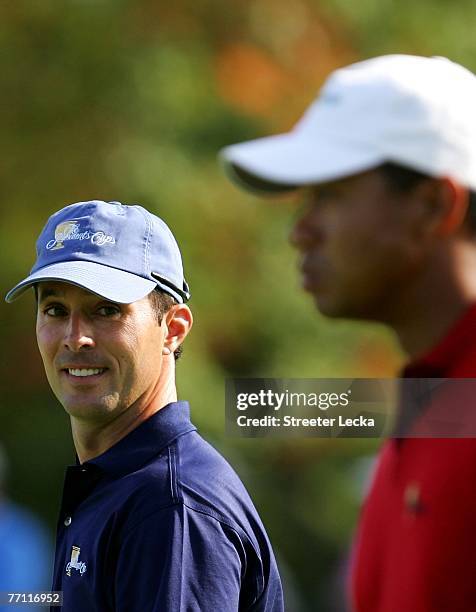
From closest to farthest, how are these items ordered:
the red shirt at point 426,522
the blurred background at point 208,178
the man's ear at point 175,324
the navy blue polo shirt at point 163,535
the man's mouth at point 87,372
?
the red shirt at point 426,522 → the navy blue polo shirt at point 163,535 → the man's mouth at point 87,372 → the man's ear at point 175,324 → the blurred background at point 208,178

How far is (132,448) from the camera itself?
2250 millimetres

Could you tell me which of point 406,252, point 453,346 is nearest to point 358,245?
point 406,252

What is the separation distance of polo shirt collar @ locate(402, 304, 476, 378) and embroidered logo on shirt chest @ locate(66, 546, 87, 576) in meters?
0.87

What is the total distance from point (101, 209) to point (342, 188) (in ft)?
3.27

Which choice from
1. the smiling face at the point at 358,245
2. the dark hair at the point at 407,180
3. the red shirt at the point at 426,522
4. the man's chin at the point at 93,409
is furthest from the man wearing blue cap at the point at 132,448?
the dark hair at the point at 407,180

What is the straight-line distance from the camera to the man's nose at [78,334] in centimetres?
235

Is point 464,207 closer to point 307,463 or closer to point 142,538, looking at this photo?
point 142,538

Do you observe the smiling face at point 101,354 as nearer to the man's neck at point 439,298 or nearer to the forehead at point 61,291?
the forehead at point 61,291

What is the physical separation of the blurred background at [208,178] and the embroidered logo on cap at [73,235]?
141 inches

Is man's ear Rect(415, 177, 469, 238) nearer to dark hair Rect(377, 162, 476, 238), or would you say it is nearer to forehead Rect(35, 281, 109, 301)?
dark hair Rect(377, 162, 476, 238)

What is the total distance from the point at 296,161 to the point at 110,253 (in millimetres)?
912

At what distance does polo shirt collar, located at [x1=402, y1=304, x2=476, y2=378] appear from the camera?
1.47 m

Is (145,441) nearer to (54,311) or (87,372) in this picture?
(87,372)

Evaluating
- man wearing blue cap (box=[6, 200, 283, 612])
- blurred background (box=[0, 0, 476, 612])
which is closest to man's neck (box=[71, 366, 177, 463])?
man wearing blue cap (box=[6, 200, 283, 612])
